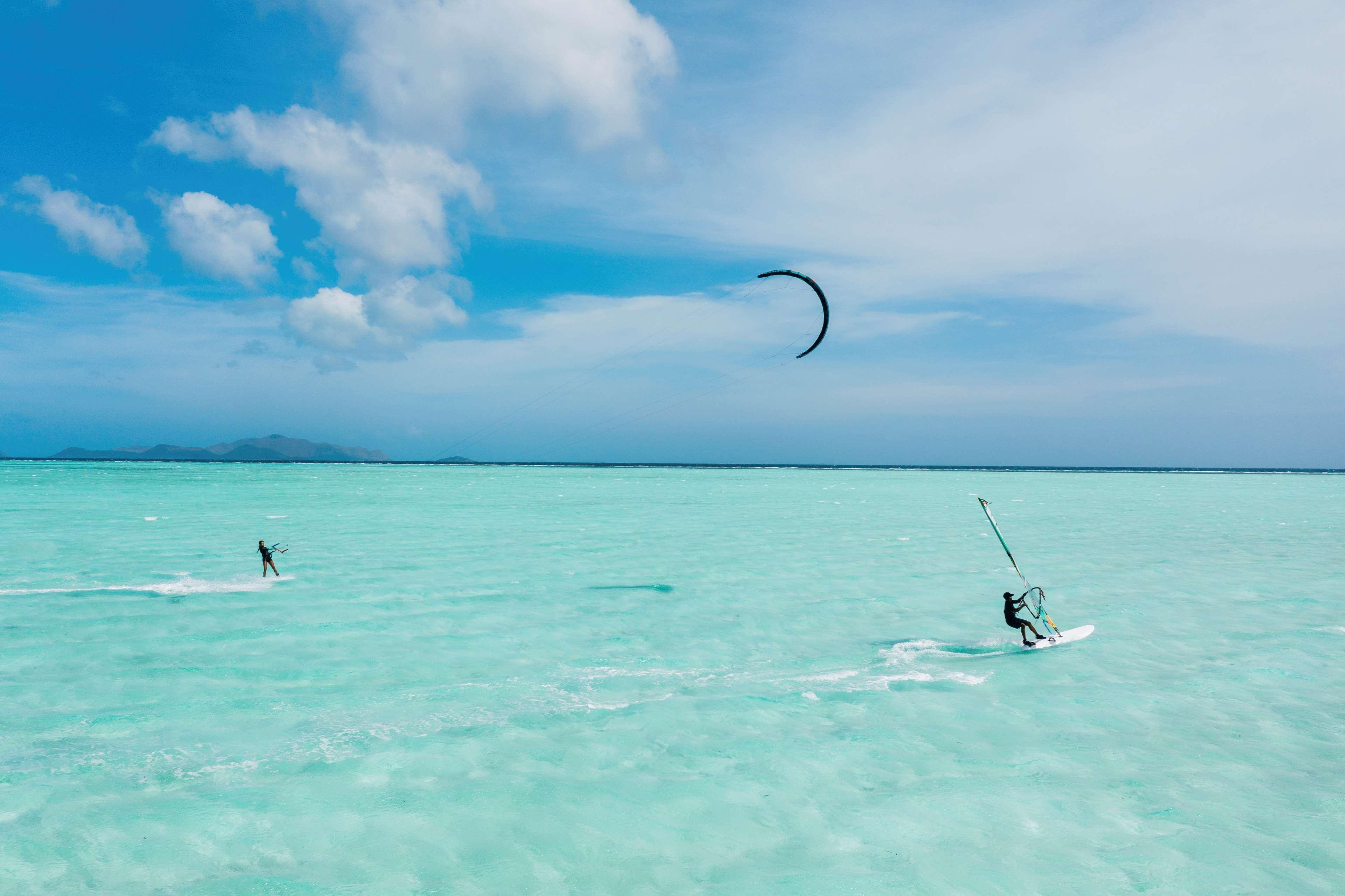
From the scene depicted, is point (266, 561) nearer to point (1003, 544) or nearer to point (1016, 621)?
point (1003, 544)

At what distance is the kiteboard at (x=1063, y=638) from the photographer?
1530 centimetres

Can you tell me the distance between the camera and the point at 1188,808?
28.0ft

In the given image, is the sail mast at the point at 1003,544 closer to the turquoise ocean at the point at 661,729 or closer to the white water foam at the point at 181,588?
the turquoise ocean at the point at 661,729

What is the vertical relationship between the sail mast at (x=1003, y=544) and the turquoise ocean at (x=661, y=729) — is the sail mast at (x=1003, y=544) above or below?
above

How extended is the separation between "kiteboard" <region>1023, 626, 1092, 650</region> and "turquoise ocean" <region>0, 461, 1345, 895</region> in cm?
27

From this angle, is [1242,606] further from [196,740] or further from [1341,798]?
[196,740]

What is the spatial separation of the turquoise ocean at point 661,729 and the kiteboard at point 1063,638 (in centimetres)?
27

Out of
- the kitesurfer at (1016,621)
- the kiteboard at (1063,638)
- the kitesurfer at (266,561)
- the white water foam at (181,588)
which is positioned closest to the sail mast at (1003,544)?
the kitesurfer at (1016,621)

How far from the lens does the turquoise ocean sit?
7.50 metres

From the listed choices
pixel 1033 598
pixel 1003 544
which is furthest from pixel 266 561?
pixel 1033 598

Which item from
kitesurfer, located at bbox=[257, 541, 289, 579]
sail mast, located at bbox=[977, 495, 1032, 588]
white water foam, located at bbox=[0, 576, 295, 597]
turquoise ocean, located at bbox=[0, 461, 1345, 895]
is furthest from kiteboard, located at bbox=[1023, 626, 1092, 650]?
white water foam, located at bbox=[0, 576, 295, 597]

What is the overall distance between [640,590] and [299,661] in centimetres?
978

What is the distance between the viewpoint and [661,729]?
35.5ft

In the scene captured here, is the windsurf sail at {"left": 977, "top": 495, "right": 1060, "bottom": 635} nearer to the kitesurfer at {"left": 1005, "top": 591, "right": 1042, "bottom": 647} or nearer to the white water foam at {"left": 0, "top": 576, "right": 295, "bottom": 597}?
the kitesurfer at {"left": 1005, "top": 591, "right": 1042, "bottom": 647}
